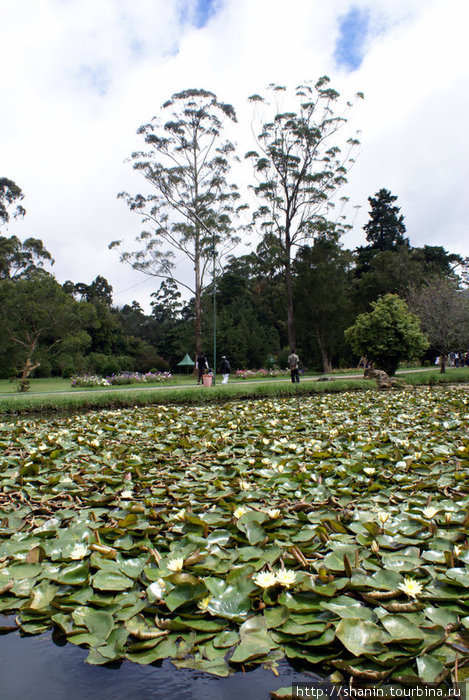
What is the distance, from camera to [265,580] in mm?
A: 1523

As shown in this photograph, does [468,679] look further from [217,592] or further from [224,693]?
[217,592]

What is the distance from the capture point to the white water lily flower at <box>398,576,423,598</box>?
4.74 ft

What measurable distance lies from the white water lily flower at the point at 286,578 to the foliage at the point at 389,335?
15.2 meters

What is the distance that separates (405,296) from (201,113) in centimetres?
1685

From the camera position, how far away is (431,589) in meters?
1.52

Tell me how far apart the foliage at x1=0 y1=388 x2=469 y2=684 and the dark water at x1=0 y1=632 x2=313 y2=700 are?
0.18ft

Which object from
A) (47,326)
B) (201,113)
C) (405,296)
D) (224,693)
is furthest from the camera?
(405,296)

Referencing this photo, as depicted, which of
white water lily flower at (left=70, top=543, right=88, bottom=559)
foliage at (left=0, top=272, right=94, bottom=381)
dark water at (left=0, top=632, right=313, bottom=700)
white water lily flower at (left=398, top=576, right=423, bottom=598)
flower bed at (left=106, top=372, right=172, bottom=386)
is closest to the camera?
dark water at (left=0, top=632, right=313, bottom=700)

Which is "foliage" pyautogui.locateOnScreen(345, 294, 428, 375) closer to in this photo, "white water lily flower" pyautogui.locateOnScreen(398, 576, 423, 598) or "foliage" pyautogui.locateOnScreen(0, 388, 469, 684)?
"foliage" pyautogui.locateOnScreen(0, 388, 469, 684)

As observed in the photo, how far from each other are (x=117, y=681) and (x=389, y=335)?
15.8 m

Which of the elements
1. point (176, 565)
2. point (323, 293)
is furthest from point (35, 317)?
point (176, 565)

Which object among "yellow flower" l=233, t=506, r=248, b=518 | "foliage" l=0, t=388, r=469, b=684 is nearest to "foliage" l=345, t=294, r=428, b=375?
"foliage" l=0, t=388, r=469, b=684

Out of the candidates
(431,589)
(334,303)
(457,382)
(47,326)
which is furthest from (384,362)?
(431,589)

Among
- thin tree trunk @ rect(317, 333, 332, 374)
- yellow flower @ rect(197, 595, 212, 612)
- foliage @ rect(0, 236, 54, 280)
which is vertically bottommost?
yellow flower @ rect(197, 595, 212, 612)
